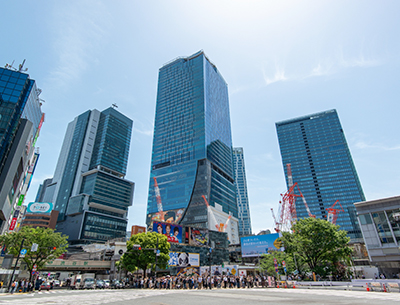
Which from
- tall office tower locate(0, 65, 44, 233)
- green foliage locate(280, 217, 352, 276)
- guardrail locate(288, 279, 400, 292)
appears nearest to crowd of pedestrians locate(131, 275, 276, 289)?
green foliage locate(280, 217, 352, 276)

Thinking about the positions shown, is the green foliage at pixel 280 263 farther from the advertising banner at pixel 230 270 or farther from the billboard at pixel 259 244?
the billboard at pixel 259 244

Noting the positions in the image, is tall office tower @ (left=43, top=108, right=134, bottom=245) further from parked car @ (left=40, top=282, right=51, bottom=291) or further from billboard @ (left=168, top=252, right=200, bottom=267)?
parked car @ (left=40, top=282, right=51, bottom=291)

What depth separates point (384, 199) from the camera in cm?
4291

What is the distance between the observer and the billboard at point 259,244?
3008 inches

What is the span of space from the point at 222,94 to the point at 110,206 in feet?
351

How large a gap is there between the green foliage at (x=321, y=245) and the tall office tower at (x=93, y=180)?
122 meters

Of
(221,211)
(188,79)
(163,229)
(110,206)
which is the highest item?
(188,79)

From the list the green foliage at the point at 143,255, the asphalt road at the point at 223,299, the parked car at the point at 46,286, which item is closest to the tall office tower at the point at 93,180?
the parked car at the point at 46,286

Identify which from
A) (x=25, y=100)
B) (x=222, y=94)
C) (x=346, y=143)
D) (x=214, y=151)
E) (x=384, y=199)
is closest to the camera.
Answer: (x=384, y=199)

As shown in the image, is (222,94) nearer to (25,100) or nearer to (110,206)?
(110,206)

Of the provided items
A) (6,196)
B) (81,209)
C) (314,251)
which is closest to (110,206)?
(81,209)

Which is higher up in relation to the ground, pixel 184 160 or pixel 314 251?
pixel 184 160

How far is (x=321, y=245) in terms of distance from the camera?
37.2m

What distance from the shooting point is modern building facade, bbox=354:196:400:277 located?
4088 cm
